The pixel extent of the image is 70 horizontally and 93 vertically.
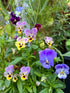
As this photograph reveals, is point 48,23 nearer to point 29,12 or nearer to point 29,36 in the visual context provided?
point 29,12

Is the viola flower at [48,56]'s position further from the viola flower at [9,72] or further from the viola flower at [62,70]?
the viola flower at [9,72]

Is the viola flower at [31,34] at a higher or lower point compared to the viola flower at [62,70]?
higher

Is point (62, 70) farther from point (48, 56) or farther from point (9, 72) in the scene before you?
point (9, 72)

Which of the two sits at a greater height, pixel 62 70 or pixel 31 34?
pixel 31 34

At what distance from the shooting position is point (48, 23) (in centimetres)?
118

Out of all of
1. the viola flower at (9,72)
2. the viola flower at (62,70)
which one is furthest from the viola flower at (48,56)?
the viola flower at (9,72)

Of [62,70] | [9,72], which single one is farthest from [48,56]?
[9,72]

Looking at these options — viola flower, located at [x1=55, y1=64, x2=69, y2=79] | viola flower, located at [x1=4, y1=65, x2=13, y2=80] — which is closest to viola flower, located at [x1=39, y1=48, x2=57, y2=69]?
viola flower, located at [x1=55, y1=64, x2=69, y2=79]

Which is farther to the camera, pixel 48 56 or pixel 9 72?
pixel 9 72

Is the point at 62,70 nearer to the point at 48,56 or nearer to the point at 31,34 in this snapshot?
the point at 48,56

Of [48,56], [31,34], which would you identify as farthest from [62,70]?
[31,34]

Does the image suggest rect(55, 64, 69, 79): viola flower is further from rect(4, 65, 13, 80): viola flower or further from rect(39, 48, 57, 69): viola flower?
rect(4, 65, 13, 80): viola flower

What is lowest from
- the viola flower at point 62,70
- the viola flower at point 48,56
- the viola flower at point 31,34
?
the viola flower at point 62,70

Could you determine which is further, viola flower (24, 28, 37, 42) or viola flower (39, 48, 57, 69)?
viola flower (24, 28, 37, 42)
